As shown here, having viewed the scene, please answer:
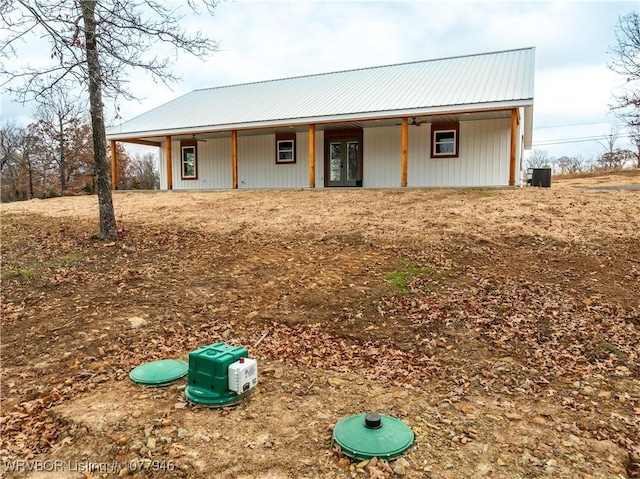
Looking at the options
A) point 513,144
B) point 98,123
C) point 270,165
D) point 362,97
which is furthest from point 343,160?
point 98,123

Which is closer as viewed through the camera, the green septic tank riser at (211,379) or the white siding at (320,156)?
the green septic tank riser at (211,379)

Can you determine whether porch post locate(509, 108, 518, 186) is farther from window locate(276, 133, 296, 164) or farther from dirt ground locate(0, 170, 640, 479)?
window locate(276, 133, 296, 164)

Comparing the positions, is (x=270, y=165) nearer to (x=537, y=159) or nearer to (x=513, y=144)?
(x=513, y=144)

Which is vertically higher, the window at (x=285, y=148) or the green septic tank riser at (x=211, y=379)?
the window at (x=285, y=148)

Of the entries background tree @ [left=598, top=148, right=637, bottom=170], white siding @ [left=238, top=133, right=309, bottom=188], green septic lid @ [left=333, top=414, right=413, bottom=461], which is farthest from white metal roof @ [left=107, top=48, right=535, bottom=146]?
background tree @ [left=598, top=148, right=637, bottom=170]

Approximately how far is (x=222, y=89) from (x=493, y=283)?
19.0 metres

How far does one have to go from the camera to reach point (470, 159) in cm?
1381

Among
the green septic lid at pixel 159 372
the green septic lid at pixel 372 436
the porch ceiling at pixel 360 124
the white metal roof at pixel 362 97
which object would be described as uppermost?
the white metal roof at pixel 362 97

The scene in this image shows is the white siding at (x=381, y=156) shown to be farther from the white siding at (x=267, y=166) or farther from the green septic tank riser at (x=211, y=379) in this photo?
the green septic tank riser at (x=211, y=379)

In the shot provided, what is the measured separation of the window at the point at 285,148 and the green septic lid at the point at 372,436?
14.1m

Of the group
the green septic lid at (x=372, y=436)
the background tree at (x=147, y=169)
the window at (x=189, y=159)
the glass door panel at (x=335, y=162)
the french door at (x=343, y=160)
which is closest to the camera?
the green septic lid at (x=372, y=436)

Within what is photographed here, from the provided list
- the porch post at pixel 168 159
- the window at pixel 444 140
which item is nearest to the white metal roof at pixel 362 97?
the porch post at pixel 168 159

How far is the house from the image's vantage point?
43.6 feet

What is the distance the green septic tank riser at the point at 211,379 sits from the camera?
3326 mm
